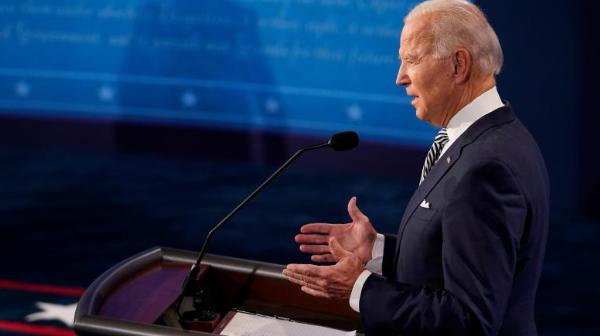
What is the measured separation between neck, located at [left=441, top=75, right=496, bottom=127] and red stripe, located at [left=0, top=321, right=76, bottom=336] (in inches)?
93.7

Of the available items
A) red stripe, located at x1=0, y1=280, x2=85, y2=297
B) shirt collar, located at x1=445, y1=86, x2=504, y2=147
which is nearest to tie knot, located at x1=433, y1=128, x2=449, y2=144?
shirt collar, located at x1=445, y1=86, x2=504, y2=147

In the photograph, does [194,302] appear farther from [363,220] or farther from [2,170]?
[2,170]

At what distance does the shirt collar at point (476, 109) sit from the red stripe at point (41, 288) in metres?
2.72

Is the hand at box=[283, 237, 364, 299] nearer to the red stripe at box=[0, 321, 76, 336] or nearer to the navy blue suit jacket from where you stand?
the navy blue suit jacket

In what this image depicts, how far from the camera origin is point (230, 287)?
2.19 m

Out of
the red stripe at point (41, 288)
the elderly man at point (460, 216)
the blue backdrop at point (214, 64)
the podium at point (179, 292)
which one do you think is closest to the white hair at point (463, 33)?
the elderly man at point (460, 216)

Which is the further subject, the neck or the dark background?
the dark background

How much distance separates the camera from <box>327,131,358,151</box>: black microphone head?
6.57 ft

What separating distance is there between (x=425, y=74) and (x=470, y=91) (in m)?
0.09

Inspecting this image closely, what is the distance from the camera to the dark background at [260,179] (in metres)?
4.50

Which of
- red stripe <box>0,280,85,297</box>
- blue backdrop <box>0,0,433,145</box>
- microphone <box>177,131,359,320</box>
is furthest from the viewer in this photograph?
blue backdrop <box>0,0,433,145</box>

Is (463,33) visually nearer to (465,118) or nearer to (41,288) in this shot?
(465,118)

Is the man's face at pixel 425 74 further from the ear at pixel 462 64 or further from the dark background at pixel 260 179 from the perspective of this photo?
the dark background at pixel 260 179

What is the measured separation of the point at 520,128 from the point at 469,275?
13.4 inches
